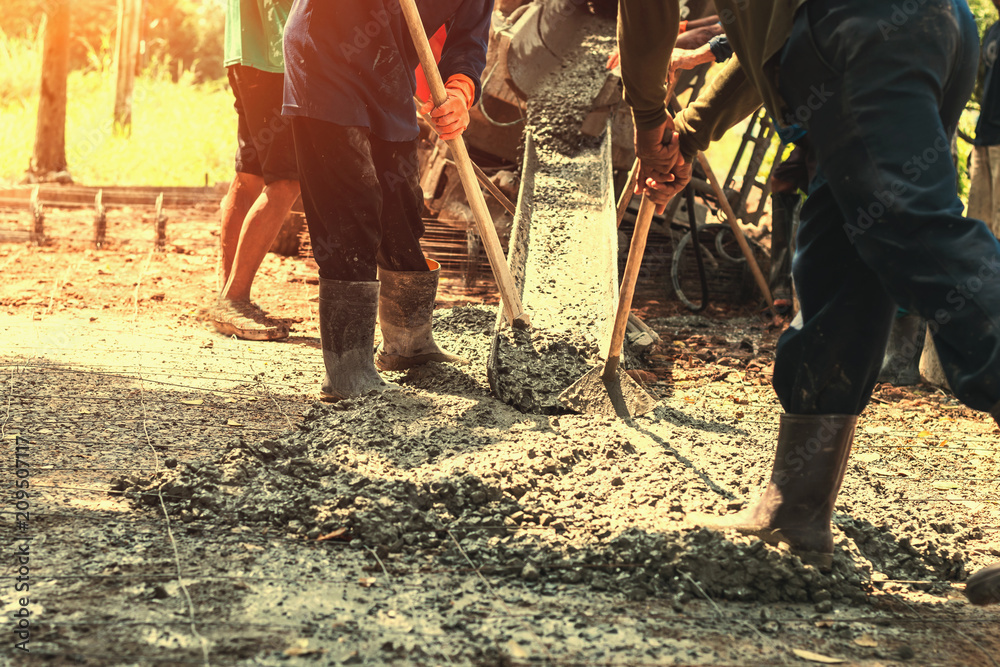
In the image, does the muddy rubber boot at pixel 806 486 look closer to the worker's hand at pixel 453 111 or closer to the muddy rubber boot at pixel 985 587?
the muddy rubber boot at pixel 985 587

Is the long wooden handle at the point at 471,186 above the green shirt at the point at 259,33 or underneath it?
underneath

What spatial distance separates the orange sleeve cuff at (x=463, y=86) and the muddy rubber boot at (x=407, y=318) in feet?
2.22

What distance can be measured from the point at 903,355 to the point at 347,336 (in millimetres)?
2889

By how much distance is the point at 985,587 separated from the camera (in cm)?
154

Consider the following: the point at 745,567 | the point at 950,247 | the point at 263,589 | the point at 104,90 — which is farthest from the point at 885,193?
the point at 104,90

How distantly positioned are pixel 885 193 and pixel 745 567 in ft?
2.76

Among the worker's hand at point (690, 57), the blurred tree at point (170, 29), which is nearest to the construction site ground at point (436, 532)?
the worker's hand at point (690, 57)

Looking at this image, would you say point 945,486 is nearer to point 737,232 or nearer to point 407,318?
point 407,318

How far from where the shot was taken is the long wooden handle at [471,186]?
2744 millimetres

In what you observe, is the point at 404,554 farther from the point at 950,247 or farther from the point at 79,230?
the point at 79,230

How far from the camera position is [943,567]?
2.00 meters

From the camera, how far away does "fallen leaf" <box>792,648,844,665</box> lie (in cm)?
153

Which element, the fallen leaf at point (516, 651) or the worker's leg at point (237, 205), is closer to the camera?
the fallen leaf at point (516, 651)

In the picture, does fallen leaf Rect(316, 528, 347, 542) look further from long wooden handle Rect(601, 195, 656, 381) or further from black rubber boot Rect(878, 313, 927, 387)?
black rubber boot Rect(878, 313, 927, 387)
